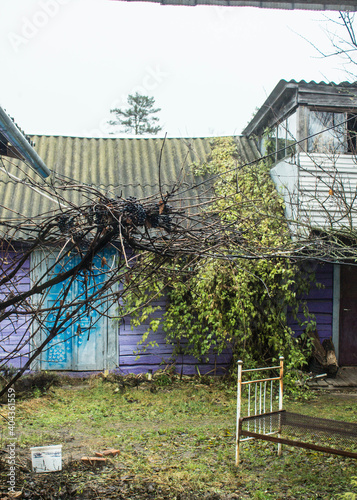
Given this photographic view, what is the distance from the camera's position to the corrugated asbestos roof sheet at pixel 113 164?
970cm

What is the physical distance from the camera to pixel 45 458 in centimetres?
488

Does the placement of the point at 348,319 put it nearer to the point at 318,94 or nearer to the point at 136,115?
the point at 318,94

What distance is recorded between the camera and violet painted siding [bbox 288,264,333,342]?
10.2m

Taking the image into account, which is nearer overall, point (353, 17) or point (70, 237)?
point (70, 237)

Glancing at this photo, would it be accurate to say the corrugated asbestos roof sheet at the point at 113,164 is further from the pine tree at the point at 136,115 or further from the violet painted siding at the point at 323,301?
the pine tree at the point at 136,115

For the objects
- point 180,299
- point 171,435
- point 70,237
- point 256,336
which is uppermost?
point 70,237

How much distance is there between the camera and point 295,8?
337 cm

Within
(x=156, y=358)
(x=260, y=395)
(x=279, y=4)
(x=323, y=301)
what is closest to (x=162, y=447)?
(x=260, y=395)

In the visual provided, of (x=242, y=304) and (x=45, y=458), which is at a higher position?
(x=242, y=304)

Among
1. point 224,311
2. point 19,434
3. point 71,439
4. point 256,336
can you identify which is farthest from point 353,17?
point 19,434

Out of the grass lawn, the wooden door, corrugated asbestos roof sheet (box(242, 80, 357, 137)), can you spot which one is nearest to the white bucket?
the grass lawn

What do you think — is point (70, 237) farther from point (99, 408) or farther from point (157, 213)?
point (99, 408)

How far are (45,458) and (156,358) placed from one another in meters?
4.50

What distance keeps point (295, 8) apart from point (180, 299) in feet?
20.5
